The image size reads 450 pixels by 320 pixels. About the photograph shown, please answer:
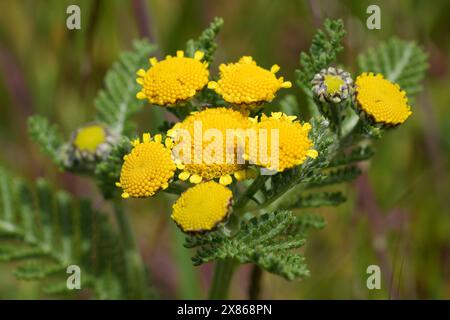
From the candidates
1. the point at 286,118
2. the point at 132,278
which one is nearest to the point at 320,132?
the point at 286,118

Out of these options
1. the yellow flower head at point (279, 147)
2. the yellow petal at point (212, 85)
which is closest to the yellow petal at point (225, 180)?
the yellow flower head at point (279, 147)

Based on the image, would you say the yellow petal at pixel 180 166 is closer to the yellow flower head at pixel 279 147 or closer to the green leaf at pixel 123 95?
the yellow flower head at pixel 279 147

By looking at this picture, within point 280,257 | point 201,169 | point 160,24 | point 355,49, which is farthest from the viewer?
point 160,24

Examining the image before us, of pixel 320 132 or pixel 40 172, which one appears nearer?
pixel 320 132

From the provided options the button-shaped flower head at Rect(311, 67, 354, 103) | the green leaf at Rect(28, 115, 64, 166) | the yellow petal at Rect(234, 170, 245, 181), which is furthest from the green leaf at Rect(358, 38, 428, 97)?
the green leaf at Rect(28, 115, 64, 166)

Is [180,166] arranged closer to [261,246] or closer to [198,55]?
[261,246]

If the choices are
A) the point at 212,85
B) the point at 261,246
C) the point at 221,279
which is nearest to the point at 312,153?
the point at 261,246

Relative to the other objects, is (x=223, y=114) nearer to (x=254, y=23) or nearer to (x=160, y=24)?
(x=254, y=23)
